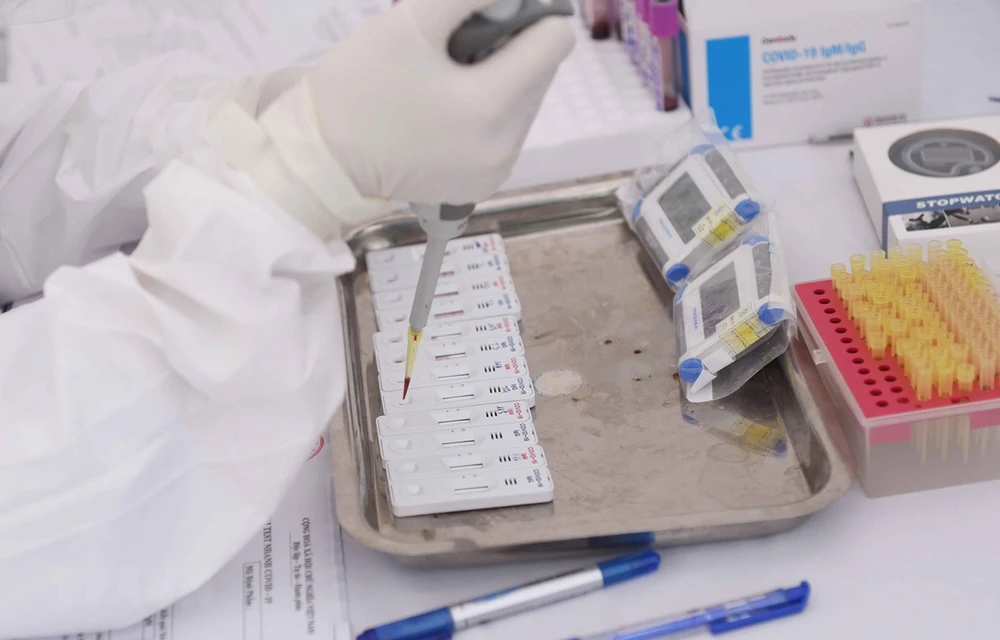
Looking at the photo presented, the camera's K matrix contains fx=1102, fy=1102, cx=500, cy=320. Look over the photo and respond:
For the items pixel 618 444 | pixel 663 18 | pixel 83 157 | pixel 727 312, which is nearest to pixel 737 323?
pixel 727 312

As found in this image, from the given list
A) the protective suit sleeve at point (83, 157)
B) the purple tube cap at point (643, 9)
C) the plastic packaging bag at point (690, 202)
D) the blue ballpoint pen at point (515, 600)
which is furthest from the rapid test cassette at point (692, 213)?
the protective suit sleeve at point (83, 157)

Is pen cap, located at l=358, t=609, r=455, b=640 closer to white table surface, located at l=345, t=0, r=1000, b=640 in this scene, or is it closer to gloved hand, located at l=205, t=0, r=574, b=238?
white table surface, located at l=345, t=0, r=1000, b=640

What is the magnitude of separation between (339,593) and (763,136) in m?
0.74

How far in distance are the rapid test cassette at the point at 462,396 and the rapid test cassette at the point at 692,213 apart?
0.69 ft

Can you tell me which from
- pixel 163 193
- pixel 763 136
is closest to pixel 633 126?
pixel 763 136

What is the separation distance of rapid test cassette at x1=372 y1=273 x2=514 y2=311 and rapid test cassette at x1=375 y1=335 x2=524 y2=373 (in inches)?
3.0

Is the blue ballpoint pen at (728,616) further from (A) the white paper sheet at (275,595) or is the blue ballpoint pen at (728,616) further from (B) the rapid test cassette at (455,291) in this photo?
(B) the rapid test cassette at (455,291)

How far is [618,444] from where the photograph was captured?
89 centimetres

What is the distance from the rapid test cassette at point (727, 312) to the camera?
0.90m

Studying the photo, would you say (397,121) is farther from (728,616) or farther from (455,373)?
(728,616)

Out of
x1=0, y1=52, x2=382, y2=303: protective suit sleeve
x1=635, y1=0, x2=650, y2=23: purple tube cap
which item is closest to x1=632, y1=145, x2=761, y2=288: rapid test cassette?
x1=635, y1=0, x2=650, y2=23: purple tube cap

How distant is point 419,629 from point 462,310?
349 mm

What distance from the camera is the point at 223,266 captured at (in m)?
0.73

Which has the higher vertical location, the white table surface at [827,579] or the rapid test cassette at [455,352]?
the rapid test cassette at [455,352]
